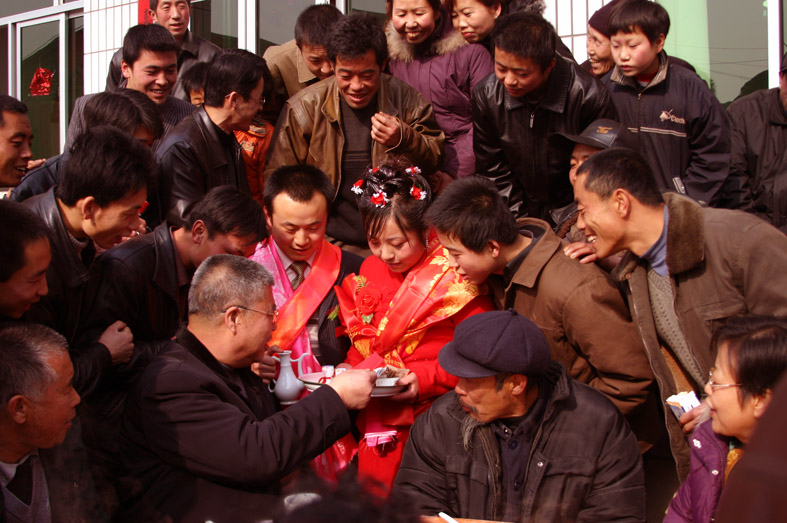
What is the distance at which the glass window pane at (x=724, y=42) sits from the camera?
5.16m

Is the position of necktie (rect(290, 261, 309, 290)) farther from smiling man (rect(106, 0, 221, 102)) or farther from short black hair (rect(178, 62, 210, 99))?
smiling man (rect(106, 0, 221, 102))

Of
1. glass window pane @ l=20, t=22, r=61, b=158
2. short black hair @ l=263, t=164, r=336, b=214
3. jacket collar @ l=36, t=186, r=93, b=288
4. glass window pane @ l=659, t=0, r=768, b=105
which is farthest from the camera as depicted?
glass window pane @ l=20, t=22, r=61, b=158

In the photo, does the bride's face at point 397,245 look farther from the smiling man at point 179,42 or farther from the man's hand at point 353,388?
the smiling man at point 179,42

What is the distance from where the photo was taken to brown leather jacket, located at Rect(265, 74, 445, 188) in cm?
424

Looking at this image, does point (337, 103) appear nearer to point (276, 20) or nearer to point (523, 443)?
point (523, 443)

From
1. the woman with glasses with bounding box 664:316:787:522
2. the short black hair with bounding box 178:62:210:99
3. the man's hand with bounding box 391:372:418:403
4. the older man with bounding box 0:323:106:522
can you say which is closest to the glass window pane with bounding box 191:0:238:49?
the short black hair with bounding box 178:62:210:99

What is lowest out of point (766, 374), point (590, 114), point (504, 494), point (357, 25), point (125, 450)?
point (504, 494)

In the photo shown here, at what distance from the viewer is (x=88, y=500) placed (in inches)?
99.3

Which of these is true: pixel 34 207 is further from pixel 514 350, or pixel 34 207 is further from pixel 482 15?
pixel 482 15

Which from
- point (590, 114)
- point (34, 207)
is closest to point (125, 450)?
point (34, 207)

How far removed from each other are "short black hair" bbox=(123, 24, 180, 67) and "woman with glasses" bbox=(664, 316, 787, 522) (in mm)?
3402

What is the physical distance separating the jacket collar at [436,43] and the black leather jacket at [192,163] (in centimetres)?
109

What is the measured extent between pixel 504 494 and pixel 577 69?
2185 mm

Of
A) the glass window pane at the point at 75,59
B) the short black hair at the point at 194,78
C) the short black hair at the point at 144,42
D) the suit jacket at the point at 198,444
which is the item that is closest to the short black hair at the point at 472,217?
the suit jacket at the point at 198,444
